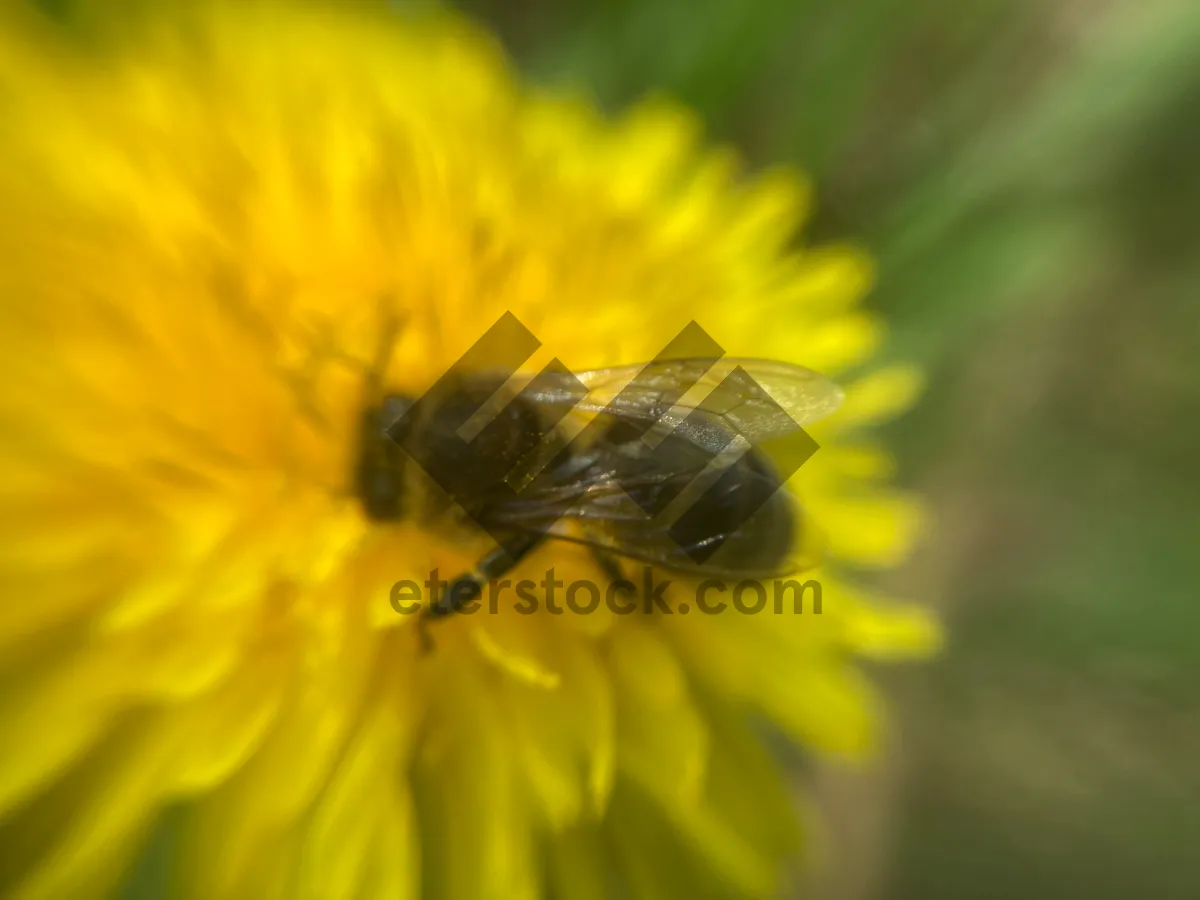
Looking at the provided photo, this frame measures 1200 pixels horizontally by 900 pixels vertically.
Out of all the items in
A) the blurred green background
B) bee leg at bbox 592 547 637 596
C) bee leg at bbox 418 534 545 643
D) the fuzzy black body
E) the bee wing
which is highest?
the blurred green background

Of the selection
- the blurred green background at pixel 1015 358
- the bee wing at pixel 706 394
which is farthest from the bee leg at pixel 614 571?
the blurred green background at pixel 1015 358

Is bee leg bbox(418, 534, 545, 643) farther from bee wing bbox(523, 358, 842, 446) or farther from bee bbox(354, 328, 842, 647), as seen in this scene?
bee wing bbox(523, 358, 842, 446)

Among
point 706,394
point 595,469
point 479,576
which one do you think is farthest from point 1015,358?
point 479,576

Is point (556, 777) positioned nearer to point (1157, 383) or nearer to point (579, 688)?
point (579, 688)

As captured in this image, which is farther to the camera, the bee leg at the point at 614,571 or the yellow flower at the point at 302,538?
the bee leg at the point at 614,571

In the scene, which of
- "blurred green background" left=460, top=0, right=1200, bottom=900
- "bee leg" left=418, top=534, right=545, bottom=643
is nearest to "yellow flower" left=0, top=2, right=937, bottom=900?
"bee leg" left=418, top=534, right=545, bottom=643

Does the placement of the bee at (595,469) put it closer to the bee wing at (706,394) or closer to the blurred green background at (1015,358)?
the bee wing at (706,394)
